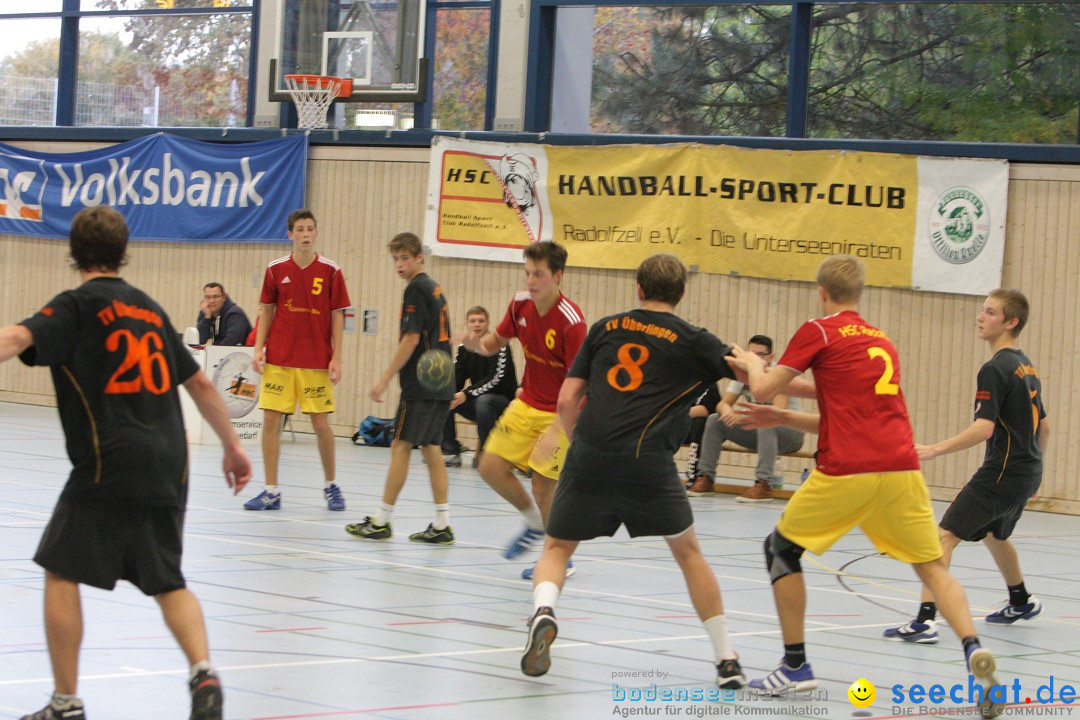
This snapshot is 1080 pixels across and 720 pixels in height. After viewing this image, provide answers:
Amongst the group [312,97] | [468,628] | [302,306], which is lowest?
[468,628]

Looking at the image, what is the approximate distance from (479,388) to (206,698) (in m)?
10.6

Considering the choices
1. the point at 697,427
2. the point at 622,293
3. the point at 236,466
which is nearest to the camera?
the point at 236,466

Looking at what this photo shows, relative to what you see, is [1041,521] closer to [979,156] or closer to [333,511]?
[979,156]

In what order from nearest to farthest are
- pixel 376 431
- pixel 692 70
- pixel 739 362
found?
1. pixel 739 362
2. pixel 692 70
3. pixel 376 431

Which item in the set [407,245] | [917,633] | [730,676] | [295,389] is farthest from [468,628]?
[295,389]

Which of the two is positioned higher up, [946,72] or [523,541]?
[946,72]

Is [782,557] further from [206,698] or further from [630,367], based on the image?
[206,698]

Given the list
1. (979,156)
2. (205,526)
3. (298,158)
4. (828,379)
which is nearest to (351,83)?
(298,158)

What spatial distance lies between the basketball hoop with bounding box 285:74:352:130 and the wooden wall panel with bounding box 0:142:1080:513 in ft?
1.32

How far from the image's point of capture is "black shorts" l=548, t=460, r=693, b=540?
6.01 metres

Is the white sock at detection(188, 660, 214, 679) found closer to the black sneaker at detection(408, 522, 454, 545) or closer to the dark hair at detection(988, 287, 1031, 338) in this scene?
the dark hair at detection(988, 287, 1031, 338)

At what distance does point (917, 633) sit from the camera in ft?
24.2

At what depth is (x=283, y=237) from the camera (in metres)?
18.6

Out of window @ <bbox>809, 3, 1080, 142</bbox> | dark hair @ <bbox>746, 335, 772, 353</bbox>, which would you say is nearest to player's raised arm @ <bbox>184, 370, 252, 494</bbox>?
dark hair @ <bbox>746, 335, 772, 353</bbox>
